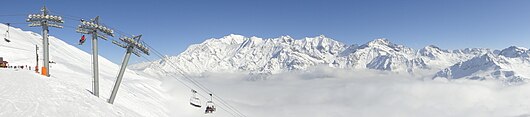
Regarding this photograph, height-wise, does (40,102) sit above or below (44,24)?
below

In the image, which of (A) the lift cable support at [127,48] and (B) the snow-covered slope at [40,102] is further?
(A) the lift cable support at [127,48]

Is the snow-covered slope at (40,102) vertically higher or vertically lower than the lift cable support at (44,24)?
lower

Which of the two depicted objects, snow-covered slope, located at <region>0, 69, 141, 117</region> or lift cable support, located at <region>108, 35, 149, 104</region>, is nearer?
snow-covered slope, located at <region>0, 69, 141, 117</region>

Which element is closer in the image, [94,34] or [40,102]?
[40,102]

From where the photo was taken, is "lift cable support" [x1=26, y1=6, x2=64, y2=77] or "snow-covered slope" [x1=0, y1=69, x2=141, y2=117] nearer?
"snow-covered slope" [x1=0, y1=69, x2=141, y2=117]

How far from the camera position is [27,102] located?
22.8m

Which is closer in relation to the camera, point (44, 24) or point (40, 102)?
point (40, 102)

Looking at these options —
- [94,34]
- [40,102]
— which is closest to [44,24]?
[94,34]

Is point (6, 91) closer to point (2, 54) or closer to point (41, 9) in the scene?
point (41, 9)

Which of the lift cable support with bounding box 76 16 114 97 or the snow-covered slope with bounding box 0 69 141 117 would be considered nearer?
the snow-covered slope with bounding box 0 69 141 117

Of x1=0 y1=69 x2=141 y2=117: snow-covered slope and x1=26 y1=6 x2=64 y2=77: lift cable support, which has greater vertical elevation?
x1=26 y1=6 x2=64 y2=77: lift cable support

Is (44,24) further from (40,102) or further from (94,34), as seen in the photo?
(40,102)

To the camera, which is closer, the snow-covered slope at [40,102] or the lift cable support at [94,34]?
the snow-covered slope at [40,102]

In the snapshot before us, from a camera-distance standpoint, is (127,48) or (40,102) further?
(127,48)
